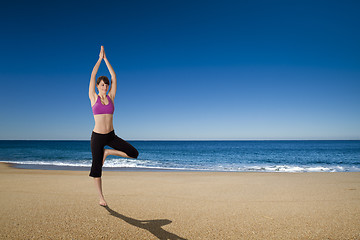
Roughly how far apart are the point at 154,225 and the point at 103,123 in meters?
1.81

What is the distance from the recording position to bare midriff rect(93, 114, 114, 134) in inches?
142

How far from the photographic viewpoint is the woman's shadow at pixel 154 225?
10.8 feet

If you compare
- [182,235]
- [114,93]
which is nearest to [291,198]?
[182,235]

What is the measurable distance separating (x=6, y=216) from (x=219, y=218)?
147 inches

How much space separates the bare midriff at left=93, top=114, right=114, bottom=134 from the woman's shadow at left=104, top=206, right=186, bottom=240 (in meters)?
1.55

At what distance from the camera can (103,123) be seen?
3.61 m

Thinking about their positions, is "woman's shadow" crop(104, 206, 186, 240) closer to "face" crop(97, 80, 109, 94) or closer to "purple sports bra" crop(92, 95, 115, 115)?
"purple sports bra" crop(92, 95, 115, 115)

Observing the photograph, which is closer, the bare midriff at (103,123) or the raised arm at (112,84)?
the bare midriff at (103,123)

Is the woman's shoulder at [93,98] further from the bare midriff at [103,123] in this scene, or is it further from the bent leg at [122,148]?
the bent leg at [122,148]

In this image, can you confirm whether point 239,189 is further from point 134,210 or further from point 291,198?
point 134,210

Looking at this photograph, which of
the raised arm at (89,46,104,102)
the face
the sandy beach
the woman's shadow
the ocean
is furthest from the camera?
the ocean

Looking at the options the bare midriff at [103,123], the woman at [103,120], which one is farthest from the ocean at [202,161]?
the bare midriff at [103,123]

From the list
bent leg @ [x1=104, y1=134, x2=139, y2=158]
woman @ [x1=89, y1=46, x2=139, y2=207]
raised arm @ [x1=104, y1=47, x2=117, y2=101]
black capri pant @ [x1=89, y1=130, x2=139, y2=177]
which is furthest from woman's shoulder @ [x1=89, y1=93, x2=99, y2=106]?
bent leg @ [x1=104, y1=134, x2=139, y2=158]

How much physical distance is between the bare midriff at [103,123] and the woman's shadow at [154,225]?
1552 mm
